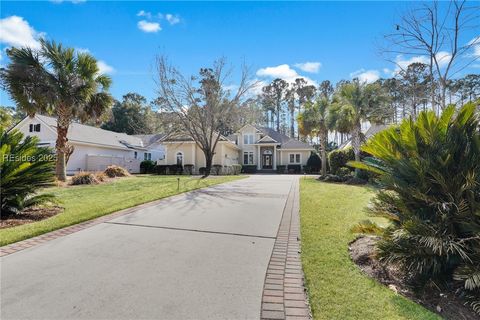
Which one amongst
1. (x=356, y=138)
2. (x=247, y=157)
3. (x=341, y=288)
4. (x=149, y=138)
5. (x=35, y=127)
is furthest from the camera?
(x=149, y=138)

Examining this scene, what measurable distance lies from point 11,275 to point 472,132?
21.4 ft

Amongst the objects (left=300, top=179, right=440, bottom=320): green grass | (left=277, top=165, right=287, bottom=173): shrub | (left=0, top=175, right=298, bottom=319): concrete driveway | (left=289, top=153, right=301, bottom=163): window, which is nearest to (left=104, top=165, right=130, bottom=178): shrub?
(left=0, top=175, right=298, bottom=319): concrete driveway

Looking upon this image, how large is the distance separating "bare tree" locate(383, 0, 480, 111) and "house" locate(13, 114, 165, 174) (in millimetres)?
23814

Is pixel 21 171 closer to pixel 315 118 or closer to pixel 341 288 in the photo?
pixel 341 288

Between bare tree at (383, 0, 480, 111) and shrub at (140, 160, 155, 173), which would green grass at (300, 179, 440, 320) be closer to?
bare tree at (383, 0, 480, 111)

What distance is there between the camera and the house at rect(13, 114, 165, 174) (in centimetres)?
2707

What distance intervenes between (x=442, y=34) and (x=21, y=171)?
10.2 metres

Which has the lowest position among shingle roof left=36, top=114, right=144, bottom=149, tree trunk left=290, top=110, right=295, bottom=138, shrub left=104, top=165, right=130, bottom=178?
shrub left=104, top=165, right=130, bottom=178

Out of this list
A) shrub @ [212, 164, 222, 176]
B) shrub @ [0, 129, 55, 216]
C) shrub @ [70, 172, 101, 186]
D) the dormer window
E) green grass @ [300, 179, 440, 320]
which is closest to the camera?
green grass @ [300, 179, 440, 320]

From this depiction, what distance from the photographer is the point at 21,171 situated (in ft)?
22.2

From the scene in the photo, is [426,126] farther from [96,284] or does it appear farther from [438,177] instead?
[96,284]

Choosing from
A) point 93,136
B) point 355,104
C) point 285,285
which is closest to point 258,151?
point 93,136

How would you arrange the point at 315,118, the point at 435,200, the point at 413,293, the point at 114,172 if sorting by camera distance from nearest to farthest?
the point at 413,293, the point at 435,200, the point at 114,172, the point at 315,118

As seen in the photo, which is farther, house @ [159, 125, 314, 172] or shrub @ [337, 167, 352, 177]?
house @ [159, 125, 314, 172]
